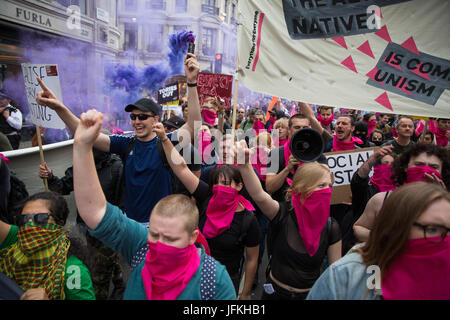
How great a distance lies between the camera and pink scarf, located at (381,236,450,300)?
1221 millimetres

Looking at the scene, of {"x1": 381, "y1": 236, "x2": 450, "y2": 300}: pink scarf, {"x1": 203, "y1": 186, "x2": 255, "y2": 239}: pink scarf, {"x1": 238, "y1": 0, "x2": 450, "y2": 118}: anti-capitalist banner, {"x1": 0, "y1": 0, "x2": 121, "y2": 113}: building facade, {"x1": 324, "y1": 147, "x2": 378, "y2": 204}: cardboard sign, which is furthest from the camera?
{"x1": 0, "y1": 0, "x2": 121, "y2": 113}: building facade

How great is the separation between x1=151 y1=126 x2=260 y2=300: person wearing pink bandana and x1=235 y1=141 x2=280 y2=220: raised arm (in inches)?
10.3

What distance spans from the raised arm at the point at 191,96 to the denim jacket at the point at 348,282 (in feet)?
5.94

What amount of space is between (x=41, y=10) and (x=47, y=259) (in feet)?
47.8

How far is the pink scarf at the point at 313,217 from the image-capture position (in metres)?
2.15

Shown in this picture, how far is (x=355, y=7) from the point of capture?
8.89 feet

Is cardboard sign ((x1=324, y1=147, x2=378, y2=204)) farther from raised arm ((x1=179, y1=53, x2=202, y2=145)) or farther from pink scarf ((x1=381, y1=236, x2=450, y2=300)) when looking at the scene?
pink scarf ((x1=381, y1=236, x2=450, y2=300))

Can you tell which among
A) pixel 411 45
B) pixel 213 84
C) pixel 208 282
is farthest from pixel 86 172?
pixel 213 84

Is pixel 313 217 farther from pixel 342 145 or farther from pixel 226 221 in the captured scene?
pixel 342 145

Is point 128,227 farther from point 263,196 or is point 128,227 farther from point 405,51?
point 405,51

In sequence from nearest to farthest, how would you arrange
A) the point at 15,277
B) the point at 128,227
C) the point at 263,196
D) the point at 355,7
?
the point at 128,227 < the point at 15,277 < the point at 263,196 < the point at 355,7

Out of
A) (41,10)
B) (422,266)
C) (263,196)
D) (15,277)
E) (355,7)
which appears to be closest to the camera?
(422,266)

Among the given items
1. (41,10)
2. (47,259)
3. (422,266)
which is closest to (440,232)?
(422,266)

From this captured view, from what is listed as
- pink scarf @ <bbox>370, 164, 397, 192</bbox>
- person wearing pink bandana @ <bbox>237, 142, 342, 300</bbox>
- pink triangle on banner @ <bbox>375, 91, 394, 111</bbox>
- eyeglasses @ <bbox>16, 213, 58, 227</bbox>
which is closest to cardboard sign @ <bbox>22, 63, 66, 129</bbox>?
eyeglasses @ <bbox>16, 213, 58, 227</bbox>
